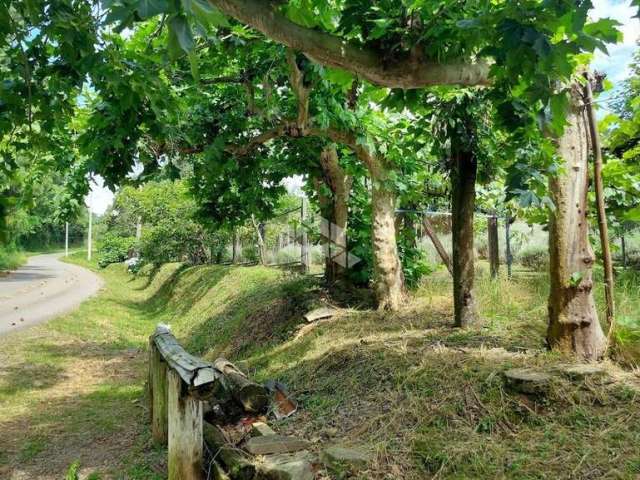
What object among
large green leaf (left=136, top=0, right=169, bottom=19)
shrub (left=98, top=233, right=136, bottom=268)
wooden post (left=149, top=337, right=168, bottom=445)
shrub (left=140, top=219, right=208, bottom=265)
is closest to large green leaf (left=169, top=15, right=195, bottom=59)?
large green leaf (left=136, top=0, right=169, bottom=19)

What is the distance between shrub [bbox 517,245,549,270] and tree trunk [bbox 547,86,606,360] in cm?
653

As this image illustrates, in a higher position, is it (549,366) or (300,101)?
(300,101)

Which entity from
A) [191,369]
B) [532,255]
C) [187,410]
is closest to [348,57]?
[191,369]

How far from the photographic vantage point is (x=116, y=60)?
3.55 metres

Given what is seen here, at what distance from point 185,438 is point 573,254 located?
11.1 ft

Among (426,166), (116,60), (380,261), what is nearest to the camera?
(116,60)

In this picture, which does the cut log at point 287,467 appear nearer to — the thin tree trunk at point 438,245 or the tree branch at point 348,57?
the tree branch at point 348,57

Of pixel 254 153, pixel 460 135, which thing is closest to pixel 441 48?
pixel 460 135

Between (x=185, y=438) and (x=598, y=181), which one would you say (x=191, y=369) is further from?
(x=598, y=181)

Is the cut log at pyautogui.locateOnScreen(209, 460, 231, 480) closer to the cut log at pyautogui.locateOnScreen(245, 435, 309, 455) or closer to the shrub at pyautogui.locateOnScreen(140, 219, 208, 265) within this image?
the cut log at pyautogui.locateOnScreen(245, 435, 309, 455)

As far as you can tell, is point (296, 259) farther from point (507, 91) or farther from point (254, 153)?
point (507, 91)

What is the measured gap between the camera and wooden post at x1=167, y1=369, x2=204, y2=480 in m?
3.91

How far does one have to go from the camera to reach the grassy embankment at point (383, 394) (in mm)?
3465

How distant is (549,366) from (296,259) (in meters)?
10.0
